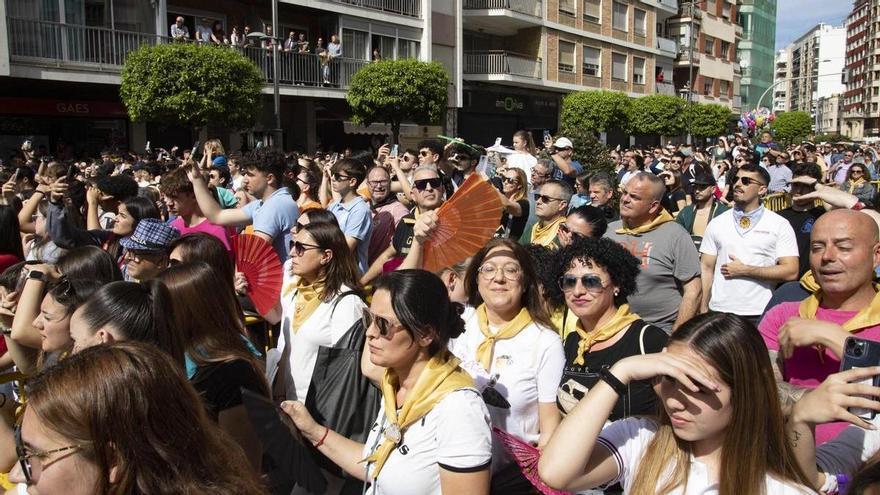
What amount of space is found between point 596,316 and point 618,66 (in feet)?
122

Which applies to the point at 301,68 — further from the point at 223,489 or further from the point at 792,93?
the point at 792,93

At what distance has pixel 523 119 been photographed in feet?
112

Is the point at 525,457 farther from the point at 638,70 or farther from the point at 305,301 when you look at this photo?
the point at 638,70

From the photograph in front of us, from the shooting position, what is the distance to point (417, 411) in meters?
2.63

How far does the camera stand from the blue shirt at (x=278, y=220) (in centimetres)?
562

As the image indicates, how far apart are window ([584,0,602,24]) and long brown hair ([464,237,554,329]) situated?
33494mm

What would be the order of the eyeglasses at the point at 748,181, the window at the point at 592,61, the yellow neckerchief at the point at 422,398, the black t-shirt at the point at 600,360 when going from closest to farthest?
1. the yellow neckerchief at the point at 422,398
2. the black t-shirt at the point at 600,360
3. the eyeglasses at the point at 748,181
4. the window at the point at 592,61

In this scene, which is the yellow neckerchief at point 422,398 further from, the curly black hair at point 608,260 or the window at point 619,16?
the window at point 619,16

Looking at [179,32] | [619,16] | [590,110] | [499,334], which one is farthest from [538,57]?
[499,334]

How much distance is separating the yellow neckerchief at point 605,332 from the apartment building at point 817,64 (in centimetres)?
15239

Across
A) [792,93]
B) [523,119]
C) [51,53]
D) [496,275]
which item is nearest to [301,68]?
[51,53]

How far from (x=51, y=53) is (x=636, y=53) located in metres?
30.5

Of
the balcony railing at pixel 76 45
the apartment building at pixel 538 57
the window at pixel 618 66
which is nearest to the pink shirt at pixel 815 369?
the balcony railing at pixel 76 45

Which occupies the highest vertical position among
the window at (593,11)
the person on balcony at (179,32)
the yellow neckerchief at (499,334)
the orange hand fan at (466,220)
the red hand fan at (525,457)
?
the window at (593,11)
